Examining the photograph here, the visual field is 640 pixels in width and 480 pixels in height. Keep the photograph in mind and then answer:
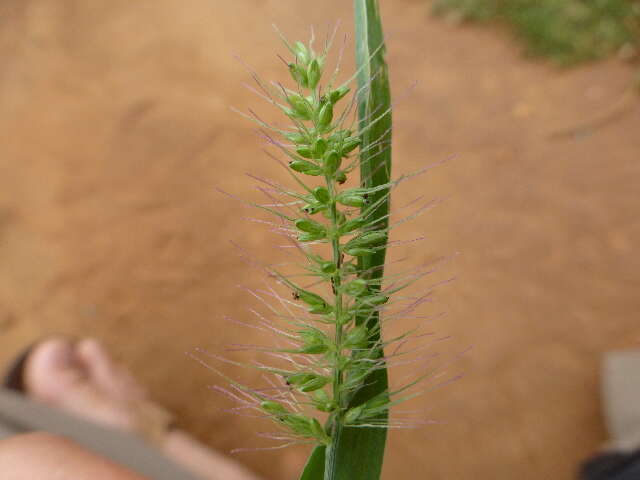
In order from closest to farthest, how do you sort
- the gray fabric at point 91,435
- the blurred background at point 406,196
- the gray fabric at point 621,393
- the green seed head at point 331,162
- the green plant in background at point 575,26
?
the green seed head at point 331,162 → the gray fabric at point 91,435 → the gray fabric at point 621,393 → the blurred background at point 406,196 → the green plant in background at point 575,26

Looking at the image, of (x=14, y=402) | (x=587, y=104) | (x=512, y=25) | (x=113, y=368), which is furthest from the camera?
(x=512, y=25)

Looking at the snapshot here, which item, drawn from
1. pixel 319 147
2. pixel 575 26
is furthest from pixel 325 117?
pixel 575 26

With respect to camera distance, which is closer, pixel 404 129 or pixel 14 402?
pixel 14 402

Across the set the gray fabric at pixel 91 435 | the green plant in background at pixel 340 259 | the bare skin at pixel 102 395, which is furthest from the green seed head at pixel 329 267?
the bare skin at pixel 102 395

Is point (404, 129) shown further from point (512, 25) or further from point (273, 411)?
point (273, 411)

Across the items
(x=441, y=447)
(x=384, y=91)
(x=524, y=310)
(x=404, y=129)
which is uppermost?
(x=404, y=129)

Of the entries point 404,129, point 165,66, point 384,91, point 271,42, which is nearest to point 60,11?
point 165,66

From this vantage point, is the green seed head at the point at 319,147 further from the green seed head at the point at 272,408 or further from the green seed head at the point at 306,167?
the green seed head at the point at 272,408
